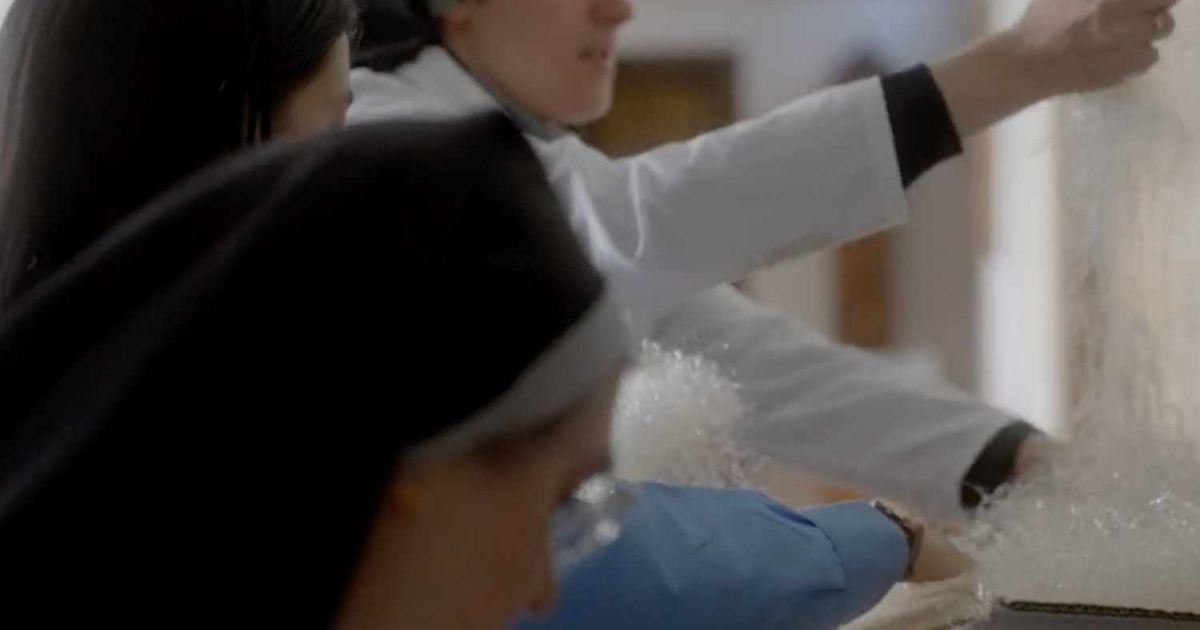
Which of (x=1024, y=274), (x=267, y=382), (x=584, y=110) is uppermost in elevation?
(x=267, y=382)

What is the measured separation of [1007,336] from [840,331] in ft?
3.05

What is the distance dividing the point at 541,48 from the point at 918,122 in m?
0.17

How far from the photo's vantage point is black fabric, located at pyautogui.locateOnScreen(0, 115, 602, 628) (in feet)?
1.10

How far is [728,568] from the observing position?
0.57m

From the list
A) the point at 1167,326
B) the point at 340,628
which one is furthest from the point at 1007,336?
the point at 340,628

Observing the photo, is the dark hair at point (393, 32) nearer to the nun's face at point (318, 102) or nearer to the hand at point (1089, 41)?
the nun's face at point (318, 102)

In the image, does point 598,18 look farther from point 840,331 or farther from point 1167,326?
point 840,331

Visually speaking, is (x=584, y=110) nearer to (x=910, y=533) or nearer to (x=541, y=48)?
(x=541, y=48)

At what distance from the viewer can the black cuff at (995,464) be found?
74 cm

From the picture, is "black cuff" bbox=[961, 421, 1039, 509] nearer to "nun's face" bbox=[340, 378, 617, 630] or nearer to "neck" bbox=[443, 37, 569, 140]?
"neck" bbox=[443, 37, 569, 140]

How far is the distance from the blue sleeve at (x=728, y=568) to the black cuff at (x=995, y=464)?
132 mm

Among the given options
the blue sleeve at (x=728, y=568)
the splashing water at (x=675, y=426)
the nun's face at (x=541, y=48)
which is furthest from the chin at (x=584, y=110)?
the blue sleeve at (x=728, y=568)

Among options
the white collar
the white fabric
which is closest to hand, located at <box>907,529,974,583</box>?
the white fabric

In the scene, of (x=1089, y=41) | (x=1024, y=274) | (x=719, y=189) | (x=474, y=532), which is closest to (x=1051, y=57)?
(x=1089, y=41)
